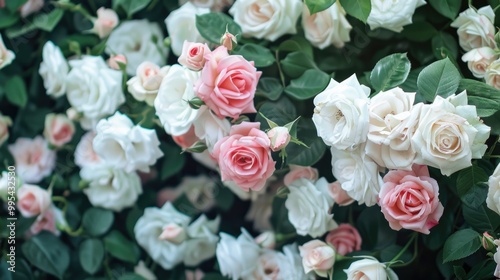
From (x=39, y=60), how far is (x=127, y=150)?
385 mm

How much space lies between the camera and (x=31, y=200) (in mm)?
1151

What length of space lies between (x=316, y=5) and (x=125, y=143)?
14.5 inches

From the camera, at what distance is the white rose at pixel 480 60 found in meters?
0.92

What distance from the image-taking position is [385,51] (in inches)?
42.5

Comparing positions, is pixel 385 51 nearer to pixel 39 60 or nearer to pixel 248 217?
pixel 248 217

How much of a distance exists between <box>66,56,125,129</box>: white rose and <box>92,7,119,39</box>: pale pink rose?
2.1 inches

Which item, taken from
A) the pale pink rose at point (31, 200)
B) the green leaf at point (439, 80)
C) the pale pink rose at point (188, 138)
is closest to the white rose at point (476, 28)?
the green leaf at point (439, 80)

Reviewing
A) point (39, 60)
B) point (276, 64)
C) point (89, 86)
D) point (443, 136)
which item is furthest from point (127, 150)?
point (443, 136)

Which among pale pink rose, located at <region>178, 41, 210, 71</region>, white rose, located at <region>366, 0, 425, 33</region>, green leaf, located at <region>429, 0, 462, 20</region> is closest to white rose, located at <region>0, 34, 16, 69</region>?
pale pink rose, located at <region>178, 41, 210, 71</region>

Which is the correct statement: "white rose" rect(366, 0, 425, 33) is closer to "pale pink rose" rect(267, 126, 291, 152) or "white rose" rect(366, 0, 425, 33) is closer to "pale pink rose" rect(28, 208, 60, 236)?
"pale pink rose" rect(267, 126, 291, 152)

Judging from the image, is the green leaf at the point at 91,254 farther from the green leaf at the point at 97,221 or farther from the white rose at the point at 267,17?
the white rose at the point at 267,17

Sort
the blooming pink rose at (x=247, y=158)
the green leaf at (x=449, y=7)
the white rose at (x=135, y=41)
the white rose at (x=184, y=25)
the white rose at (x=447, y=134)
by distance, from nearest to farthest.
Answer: the white rose at (x=447, y=134) → the blooming pink rose at (x=247, y=158) → the green leaf at (x=449, y=7) → the white rose at (x=184, y=25) → the white rose at (x=135, y=41)

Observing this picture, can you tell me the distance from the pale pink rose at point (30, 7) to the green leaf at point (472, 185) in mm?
858

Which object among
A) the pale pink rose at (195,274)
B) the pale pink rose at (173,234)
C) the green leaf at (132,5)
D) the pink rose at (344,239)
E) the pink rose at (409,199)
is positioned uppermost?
the green leaf at (132,5)
